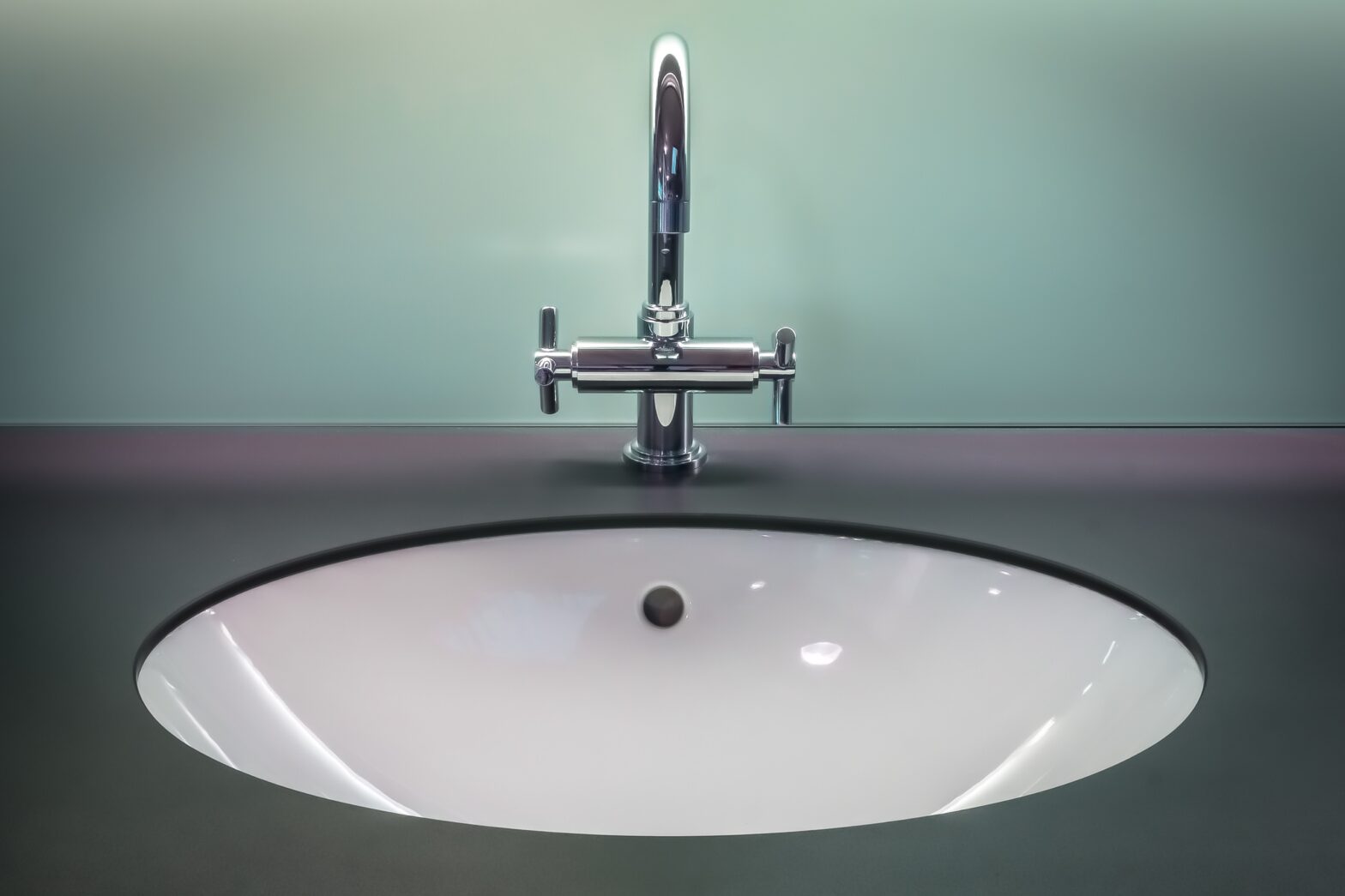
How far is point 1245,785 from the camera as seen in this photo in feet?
1.49

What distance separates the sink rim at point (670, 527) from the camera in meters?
0.62

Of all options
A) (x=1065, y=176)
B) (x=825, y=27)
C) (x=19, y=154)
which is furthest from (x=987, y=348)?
(x=19, y=154)

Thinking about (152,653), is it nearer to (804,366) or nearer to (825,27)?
(804,366)

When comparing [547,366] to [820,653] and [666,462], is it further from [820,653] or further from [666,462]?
[820,653]

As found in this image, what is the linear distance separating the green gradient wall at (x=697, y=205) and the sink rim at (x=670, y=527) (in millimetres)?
184

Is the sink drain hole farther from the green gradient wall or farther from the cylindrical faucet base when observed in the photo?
the green gradient wall

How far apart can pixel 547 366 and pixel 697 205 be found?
0.21m

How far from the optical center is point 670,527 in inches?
28.8

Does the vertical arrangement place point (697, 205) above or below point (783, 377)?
above

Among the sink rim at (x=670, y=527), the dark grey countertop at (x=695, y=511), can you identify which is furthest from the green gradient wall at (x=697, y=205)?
the sink rim at (x=670, y=527)

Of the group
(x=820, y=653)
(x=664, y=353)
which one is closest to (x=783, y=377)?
(x=664, y=353)

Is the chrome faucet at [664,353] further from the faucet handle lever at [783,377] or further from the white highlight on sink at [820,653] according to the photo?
the white highlight on sink at [820,653]

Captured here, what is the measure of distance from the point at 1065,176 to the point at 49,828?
A: 782 mm

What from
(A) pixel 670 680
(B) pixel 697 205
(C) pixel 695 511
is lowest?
(A) pixel 670 680
